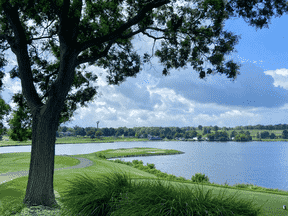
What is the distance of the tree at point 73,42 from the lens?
7.44 m

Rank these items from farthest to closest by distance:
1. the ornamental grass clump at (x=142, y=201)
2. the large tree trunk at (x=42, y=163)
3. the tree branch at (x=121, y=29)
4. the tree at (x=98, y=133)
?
the tree at (x=98, y=133), the tree branch at (x=121, y=29), the large tree trunk at (x=42, y=163), the ornamental grass clump at (x=142, y=201)

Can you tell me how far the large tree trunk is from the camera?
7270 millimetres

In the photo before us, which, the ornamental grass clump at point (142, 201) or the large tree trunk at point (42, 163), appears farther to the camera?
the large tree trunk at point (42, 163)

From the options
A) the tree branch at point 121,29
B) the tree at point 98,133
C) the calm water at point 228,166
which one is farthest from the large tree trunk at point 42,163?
the tree at point 98,133

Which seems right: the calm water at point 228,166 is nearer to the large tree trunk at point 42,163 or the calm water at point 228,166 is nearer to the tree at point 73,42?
the tree at point 73,42

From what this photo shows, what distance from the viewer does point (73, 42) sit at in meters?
8.16

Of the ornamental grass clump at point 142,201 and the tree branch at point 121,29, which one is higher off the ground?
the tree branch at point 121,29

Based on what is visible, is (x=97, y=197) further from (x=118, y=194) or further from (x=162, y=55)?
(x=162, y=55)

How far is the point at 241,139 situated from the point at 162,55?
143 metres

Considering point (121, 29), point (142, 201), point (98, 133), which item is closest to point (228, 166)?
point (121, 29)

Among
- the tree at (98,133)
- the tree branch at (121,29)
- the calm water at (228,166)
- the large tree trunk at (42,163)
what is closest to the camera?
the large tree trunk at (42,163)

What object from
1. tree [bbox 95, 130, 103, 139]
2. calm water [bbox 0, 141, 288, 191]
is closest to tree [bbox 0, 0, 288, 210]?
calm water [bbox 0, 141, 288, 191]

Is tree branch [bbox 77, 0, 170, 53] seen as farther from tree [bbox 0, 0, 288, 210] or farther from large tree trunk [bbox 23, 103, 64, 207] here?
large tree trunk [bbox 23, 103, 64, 207]

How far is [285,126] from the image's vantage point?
14950 cm
